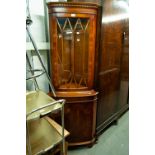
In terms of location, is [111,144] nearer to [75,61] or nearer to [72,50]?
[75,61]

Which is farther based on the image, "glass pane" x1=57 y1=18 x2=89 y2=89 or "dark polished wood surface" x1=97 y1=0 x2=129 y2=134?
"dark polished wood surface" x1=97 y1=0 x2=129 y2=134

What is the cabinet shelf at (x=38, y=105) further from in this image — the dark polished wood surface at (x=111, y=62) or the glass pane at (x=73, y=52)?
the dark polished wood surface at (x=111, y=62)

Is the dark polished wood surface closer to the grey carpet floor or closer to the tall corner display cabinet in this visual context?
the tall corner display cabinet

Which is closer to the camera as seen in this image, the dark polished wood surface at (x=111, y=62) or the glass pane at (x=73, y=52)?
the glass pane at (x=73, y=52)

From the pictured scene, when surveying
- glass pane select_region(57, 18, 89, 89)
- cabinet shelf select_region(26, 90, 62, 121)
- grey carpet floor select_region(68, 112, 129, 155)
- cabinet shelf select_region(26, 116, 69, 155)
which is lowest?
grey carpet floor select_region(68, 112, 129, 155)

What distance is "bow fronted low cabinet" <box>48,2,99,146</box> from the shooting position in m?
1.54

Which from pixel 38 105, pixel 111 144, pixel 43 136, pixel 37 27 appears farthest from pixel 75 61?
pixel 111 144

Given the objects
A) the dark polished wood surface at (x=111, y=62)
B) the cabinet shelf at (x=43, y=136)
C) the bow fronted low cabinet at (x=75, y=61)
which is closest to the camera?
the cabinet shelf at (x=43, y=136)

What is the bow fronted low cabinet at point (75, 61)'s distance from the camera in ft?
5.07

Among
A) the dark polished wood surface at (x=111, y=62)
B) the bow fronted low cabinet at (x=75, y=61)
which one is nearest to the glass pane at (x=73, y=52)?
the bow fronted low cabinet at (x=75, y=61)

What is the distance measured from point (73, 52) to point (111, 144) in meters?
1.22

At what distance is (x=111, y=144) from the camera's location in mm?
2035

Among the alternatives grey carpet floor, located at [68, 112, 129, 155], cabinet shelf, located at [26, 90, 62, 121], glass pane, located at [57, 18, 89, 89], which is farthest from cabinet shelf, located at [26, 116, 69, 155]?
A: grey carpet floor, located at [68, 112, 129, 155]
